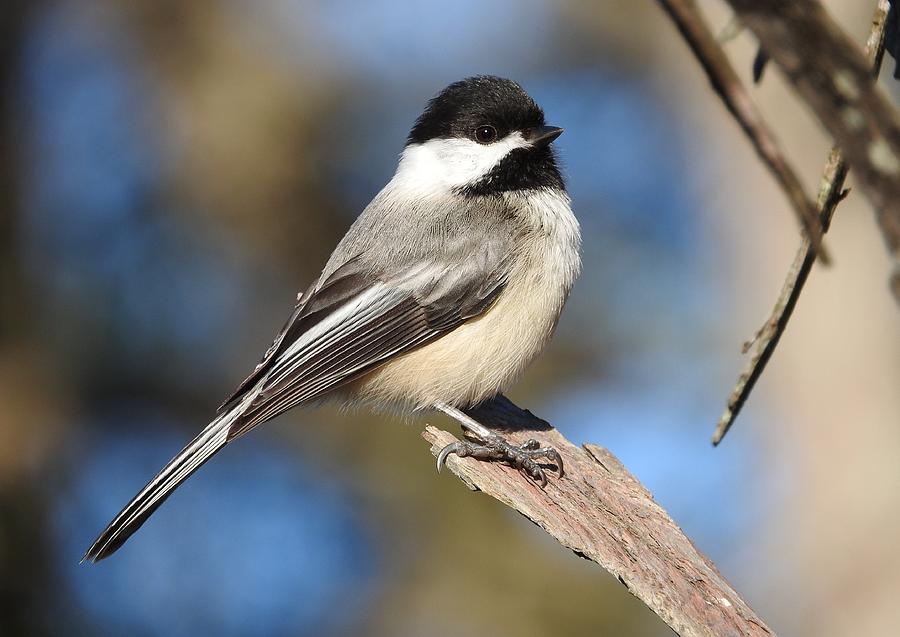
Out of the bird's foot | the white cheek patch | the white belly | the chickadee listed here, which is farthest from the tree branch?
the white cheek patch

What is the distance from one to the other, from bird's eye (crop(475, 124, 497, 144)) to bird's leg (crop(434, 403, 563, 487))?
1.17 metres

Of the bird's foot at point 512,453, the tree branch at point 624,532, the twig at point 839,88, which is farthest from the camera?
the bird's foot at point 512,453

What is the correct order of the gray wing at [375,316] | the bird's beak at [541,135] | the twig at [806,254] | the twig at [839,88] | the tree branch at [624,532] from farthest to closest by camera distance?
the bird's beak at [541,135] < the gray wing at [375,316] < the tree branch at [624,532] < the twig at [806,254] < the twig at [839,88]

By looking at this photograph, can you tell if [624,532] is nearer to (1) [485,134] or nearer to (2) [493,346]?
(2) [493,346]

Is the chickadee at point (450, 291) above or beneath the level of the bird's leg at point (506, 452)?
above

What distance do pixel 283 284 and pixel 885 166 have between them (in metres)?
6.51

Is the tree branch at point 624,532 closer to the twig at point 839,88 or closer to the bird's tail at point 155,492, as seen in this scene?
the bird's tail at point 155,492

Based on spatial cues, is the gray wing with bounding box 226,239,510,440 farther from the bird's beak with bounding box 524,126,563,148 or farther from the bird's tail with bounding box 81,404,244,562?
the bird's beak with bounding box 524,126,563,148

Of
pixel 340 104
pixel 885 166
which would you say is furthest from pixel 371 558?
pixel 885 166

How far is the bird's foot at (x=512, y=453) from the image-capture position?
335 centimetres

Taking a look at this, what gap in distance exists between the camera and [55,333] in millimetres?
6781

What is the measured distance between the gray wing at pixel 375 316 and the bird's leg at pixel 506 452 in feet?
1.46

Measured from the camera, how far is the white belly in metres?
3.72

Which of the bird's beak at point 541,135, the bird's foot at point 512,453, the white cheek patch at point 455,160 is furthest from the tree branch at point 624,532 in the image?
the bird's beak at point 541,135
